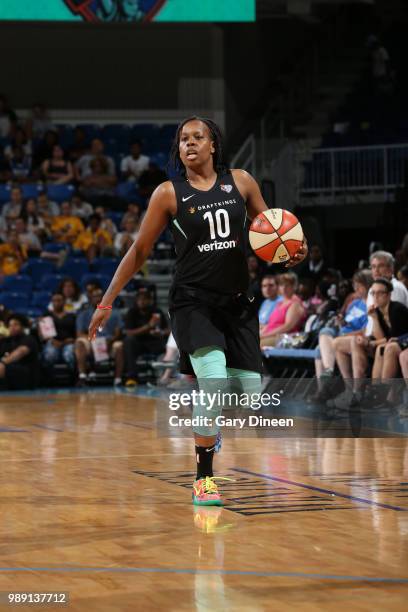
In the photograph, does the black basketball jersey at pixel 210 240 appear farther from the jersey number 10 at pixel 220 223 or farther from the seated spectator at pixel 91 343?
the seated spectator at pixel 91 343

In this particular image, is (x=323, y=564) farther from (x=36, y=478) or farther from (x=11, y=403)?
(x=11, y=403)

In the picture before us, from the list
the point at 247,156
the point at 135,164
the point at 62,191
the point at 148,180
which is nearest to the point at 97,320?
the point at 62,191

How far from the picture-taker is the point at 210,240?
20.1 ft

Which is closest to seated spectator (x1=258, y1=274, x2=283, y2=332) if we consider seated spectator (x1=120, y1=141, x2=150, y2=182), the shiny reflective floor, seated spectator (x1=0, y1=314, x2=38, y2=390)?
seated spectator (x1=0, y1=314, x2=38, y2=390)

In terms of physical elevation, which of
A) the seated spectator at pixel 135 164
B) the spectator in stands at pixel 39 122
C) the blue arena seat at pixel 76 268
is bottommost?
the blue arena seat at pixel 76 268

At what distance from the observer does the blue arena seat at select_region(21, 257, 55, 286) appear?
57.9 ft

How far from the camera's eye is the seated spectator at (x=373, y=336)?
35.1 feet

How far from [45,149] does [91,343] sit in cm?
560

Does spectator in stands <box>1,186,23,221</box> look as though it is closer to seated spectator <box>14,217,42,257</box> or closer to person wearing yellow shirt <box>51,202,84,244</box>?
A: seated spectator <box>14,217,42,257</box>

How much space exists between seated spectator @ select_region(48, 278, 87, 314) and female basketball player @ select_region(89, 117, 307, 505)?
10.4 metres

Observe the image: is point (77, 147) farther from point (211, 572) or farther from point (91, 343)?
point (211, 572)

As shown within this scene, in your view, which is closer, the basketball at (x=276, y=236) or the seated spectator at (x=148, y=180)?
the basketball at (x=276, y=236)

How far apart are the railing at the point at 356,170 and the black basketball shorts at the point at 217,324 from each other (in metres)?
13.1

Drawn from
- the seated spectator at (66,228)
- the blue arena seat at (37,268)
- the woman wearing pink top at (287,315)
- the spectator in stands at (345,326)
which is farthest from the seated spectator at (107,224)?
the spectator in stands at (345,326)
